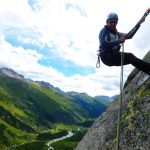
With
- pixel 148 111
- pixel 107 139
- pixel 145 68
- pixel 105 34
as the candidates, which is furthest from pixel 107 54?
pixel 107 139

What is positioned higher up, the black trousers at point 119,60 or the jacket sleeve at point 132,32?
the jacket sleeve at point 132,32

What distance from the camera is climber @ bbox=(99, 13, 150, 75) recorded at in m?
15.4

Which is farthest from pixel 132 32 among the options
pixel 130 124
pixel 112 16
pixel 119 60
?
pixel 130 124

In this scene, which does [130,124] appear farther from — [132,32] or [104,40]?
[132,32]

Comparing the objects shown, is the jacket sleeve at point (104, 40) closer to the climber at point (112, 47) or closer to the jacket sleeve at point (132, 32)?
the climber at point (112, 47)

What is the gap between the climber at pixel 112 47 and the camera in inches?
606

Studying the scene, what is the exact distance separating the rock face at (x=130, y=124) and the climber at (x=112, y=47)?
1.26 m

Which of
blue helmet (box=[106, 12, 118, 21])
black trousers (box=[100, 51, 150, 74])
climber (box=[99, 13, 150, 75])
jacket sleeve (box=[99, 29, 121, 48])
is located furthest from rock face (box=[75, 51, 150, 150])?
blue helmet (box=[106, 12, 118, 21])

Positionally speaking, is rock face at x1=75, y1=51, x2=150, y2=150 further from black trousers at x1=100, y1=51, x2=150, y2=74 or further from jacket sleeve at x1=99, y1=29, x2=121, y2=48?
jacket sleeve at x1=99, y1=29, x2=121, y2=48

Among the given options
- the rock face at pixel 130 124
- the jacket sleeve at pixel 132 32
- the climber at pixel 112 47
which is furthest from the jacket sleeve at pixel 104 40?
the rock face at pixel 130 124

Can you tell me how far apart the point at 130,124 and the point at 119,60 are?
325cm

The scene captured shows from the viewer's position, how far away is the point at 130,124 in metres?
15.5

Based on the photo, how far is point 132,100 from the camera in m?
16.6

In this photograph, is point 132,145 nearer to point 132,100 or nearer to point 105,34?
point 132,100
